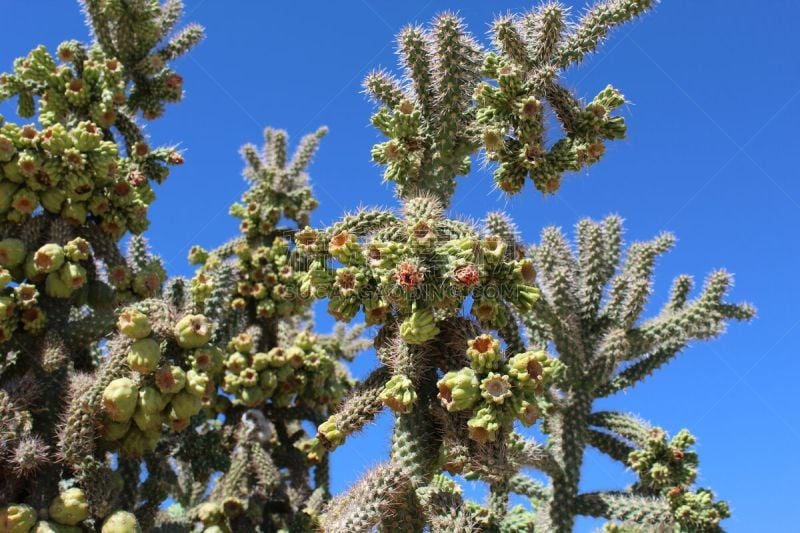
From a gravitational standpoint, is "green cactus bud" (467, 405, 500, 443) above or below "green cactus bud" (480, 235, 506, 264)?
below

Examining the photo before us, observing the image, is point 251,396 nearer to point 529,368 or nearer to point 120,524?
point 120,524

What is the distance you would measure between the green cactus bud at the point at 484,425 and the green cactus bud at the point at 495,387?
0.20 ft

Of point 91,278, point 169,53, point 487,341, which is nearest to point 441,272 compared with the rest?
point 487,341

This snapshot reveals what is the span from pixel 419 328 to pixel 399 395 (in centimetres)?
35

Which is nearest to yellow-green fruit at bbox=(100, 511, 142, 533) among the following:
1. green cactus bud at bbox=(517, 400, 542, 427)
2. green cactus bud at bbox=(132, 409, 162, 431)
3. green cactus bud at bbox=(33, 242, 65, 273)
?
green cactus bud at bbox=(132, 409, 162, 431)

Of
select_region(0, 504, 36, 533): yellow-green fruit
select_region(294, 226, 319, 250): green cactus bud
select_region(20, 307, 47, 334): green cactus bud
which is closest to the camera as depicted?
select_region(294, 226, 319, 250): green cactus bud

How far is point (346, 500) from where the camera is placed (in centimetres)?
373

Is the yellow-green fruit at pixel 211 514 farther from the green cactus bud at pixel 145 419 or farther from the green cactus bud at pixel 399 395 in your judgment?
the green cactus bud at pixel 399 395

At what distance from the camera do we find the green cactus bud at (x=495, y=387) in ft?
11.5

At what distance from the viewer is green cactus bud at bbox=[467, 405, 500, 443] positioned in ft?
11.4

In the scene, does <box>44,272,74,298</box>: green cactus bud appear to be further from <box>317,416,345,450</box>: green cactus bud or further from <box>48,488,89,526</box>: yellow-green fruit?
<box>317,416,345,450</box>: green cactus bud

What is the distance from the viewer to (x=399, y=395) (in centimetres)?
370

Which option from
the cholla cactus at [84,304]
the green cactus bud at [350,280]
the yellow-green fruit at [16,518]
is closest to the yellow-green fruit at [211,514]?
the cholla cactus at [84,304]

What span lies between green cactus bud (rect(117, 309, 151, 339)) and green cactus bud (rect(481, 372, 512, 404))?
2639mm
